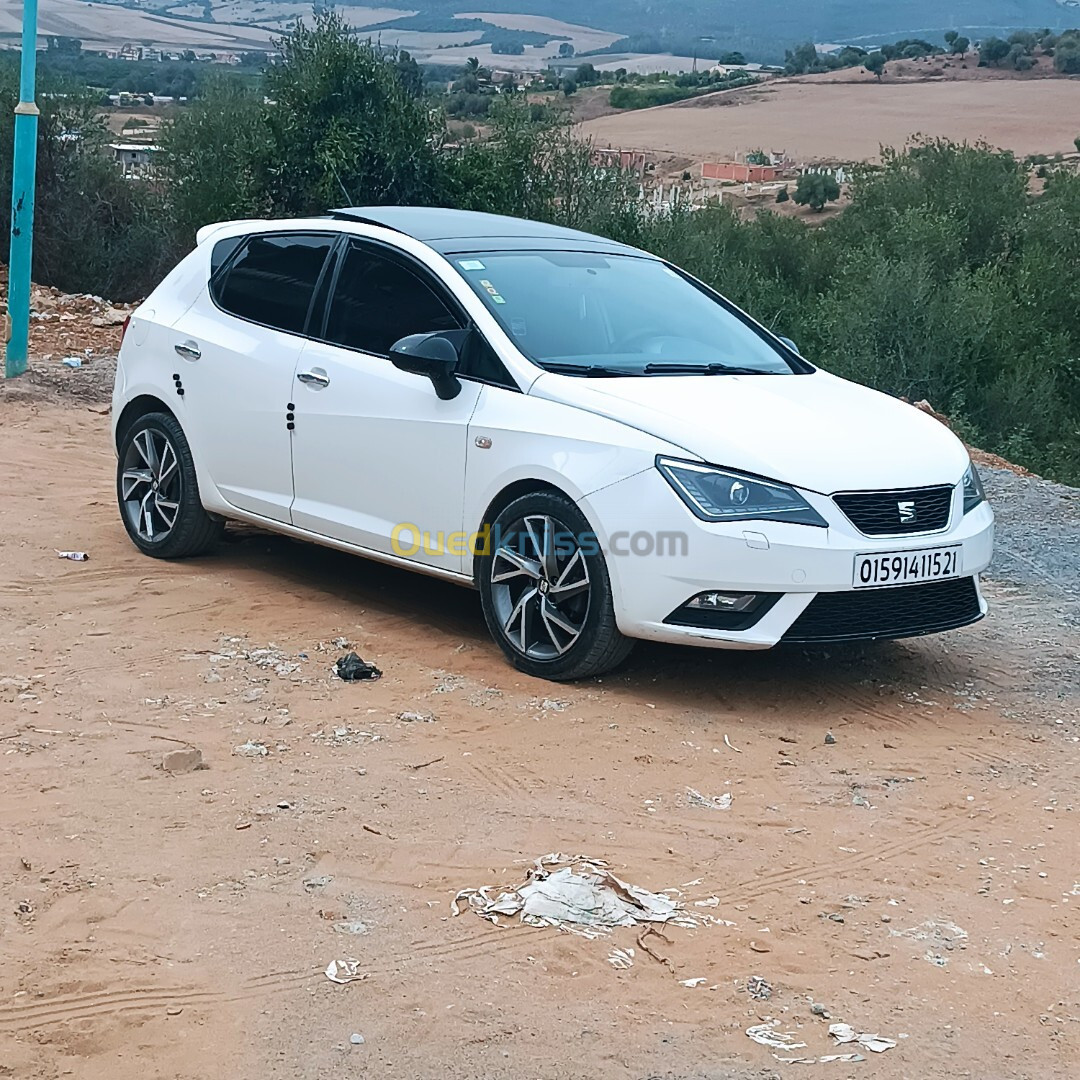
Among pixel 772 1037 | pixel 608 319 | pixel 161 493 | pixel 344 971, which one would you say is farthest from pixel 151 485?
pixel 772 1037

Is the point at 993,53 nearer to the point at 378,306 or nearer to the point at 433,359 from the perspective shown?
the point at 378,306

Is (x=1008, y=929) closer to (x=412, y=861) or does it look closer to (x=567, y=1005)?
(x=567, y=1005)

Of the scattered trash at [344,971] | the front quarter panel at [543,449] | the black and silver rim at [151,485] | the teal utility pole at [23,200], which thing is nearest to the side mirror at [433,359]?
the front quarter panel at [543,449]

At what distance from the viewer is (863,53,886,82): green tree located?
101463mm

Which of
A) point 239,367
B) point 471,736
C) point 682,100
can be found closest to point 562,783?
point 471,736

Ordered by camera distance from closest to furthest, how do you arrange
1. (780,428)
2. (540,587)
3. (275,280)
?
(780,428), (540,587), (275,280)

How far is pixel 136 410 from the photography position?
26.2 feet

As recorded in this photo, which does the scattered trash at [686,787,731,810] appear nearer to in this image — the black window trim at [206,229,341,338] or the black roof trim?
the black roof trim

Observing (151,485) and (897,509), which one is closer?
(897,509)

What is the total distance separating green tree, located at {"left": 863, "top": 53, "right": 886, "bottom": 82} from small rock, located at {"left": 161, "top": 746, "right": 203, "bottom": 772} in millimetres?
101886

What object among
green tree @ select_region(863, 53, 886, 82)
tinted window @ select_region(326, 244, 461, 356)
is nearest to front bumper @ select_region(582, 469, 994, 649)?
tinted window @ select_region(326, 244, 461, 356)

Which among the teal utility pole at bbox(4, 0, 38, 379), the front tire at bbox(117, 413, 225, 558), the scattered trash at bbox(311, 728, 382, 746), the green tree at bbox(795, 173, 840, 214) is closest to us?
the scattered trash at bbox(311, 728, 382, 746)

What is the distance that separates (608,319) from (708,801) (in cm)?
251

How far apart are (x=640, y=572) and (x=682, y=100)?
97.2 meters
